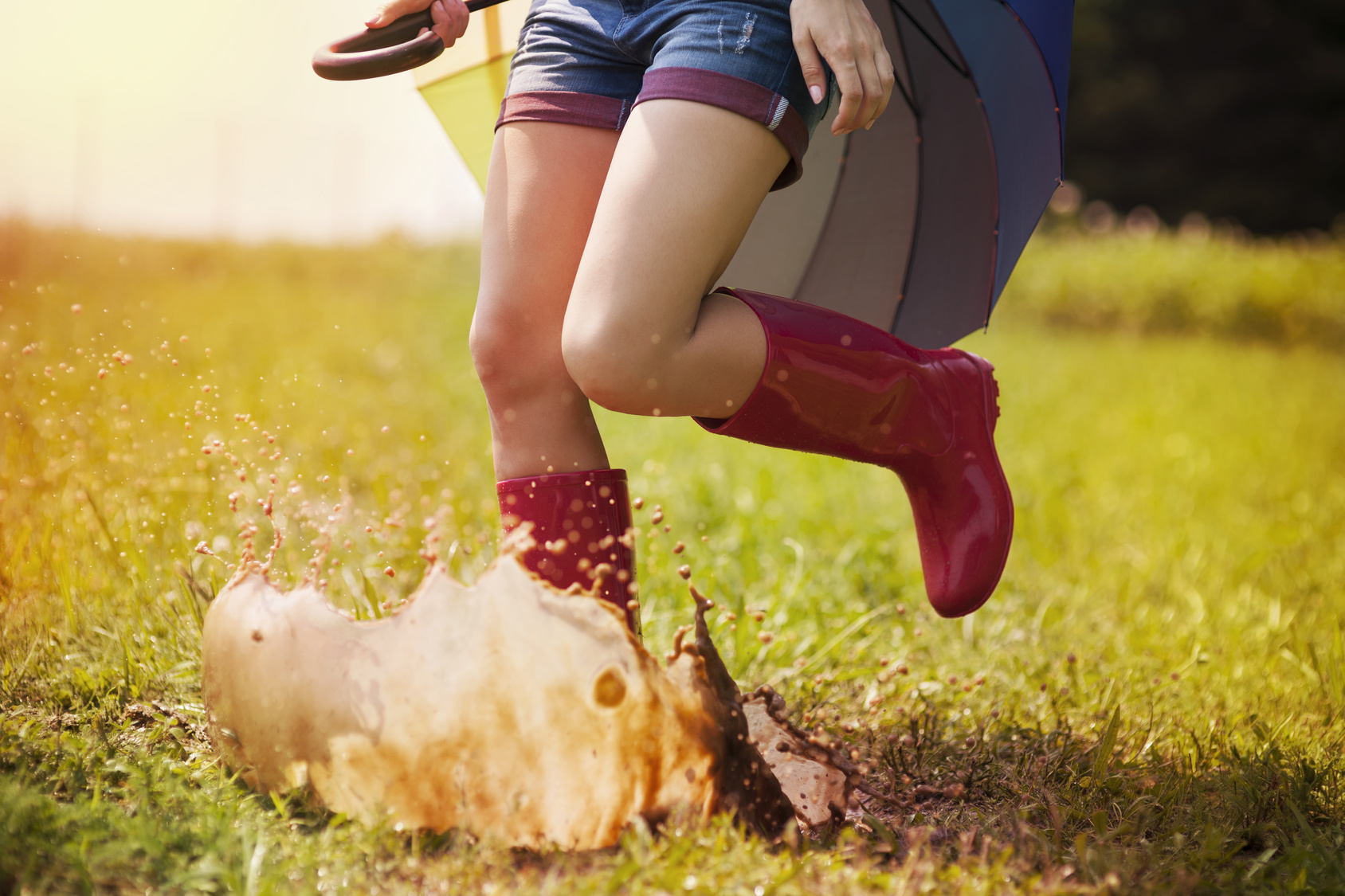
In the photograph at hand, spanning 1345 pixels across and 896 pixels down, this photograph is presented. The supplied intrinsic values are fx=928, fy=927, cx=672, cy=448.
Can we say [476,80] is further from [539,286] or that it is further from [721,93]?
[721,93]

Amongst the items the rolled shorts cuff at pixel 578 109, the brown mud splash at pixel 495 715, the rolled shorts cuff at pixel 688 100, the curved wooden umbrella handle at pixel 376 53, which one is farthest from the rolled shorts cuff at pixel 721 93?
the brown mud splash at pixel 495 715

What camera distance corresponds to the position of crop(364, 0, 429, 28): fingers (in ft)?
4.37

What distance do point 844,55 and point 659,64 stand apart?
0.23 m

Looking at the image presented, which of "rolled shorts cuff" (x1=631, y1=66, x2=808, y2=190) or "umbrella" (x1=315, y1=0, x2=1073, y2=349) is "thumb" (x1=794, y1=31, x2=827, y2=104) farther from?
"umbrella" (x1=315, y1=0, x2=1073, y2=349)

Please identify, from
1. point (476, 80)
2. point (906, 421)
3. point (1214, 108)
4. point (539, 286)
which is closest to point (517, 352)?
point (539, 286)

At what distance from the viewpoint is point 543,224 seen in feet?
4.23

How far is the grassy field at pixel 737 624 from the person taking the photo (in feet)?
3.44

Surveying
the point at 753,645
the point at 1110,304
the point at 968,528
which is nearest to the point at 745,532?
the point at 753,645

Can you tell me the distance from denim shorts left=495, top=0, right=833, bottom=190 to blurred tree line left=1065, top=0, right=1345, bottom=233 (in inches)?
739

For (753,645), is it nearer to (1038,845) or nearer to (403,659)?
(1038,845)

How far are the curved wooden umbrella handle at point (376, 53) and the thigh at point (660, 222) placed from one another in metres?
0.35

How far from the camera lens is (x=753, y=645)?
1783mm

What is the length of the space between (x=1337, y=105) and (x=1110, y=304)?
12475 mm

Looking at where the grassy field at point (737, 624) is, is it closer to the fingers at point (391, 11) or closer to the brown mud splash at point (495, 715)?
the brown mud splash at point (495, 715)
